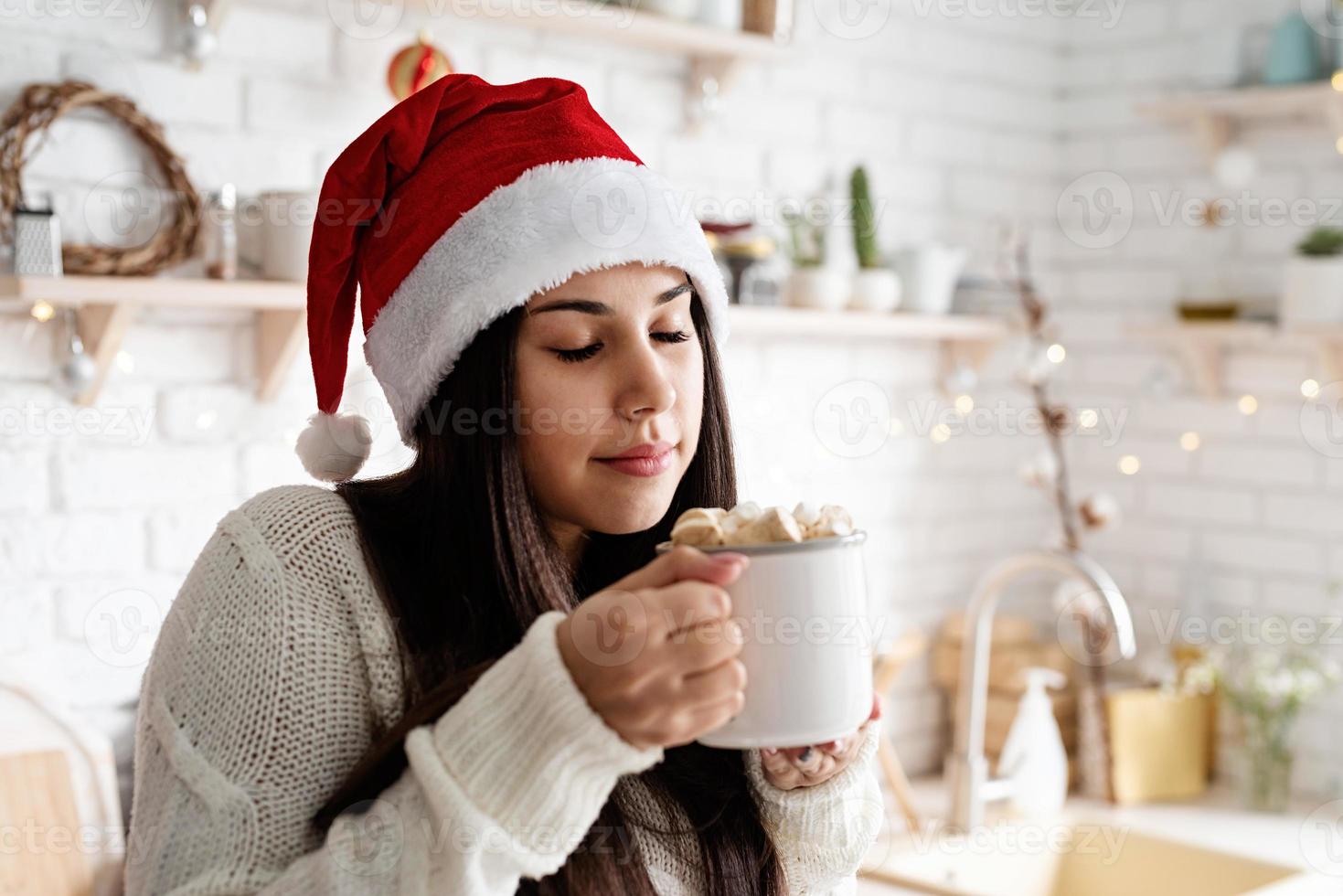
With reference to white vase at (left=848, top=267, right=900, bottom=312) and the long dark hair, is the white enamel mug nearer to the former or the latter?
the long dark hair

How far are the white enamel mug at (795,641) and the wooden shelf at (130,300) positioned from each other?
0.94 m

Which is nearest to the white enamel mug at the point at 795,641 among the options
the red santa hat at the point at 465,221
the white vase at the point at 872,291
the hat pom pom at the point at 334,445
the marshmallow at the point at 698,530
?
the marshmallow at the point at 698,530

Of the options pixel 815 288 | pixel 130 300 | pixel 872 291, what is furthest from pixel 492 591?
pixel 872 291

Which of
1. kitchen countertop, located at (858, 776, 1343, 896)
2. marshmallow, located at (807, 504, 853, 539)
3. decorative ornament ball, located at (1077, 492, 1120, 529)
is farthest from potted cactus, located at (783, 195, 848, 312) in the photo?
marshmallow, located at (807, 504, 853, 539)

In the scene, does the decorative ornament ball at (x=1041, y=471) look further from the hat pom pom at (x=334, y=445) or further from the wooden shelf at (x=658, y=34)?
the hat pom pom at (x=334, y=445)

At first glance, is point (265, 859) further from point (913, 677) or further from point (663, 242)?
point (913, 677)

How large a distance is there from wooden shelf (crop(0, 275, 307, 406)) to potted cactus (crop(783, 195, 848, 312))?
807mm

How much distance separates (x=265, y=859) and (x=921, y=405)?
188cm

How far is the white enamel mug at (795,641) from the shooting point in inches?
31.5

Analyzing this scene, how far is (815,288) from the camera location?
7.11 ft

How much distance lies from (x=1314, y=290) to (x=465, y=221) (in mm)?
1732

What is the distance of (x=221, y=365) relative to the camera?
68.6 inches

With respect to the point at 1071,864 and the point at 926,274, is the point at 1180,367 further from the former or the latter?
the point at 1071,864

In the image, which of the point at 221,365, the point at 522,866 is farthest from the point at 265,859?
the point at 221,365
